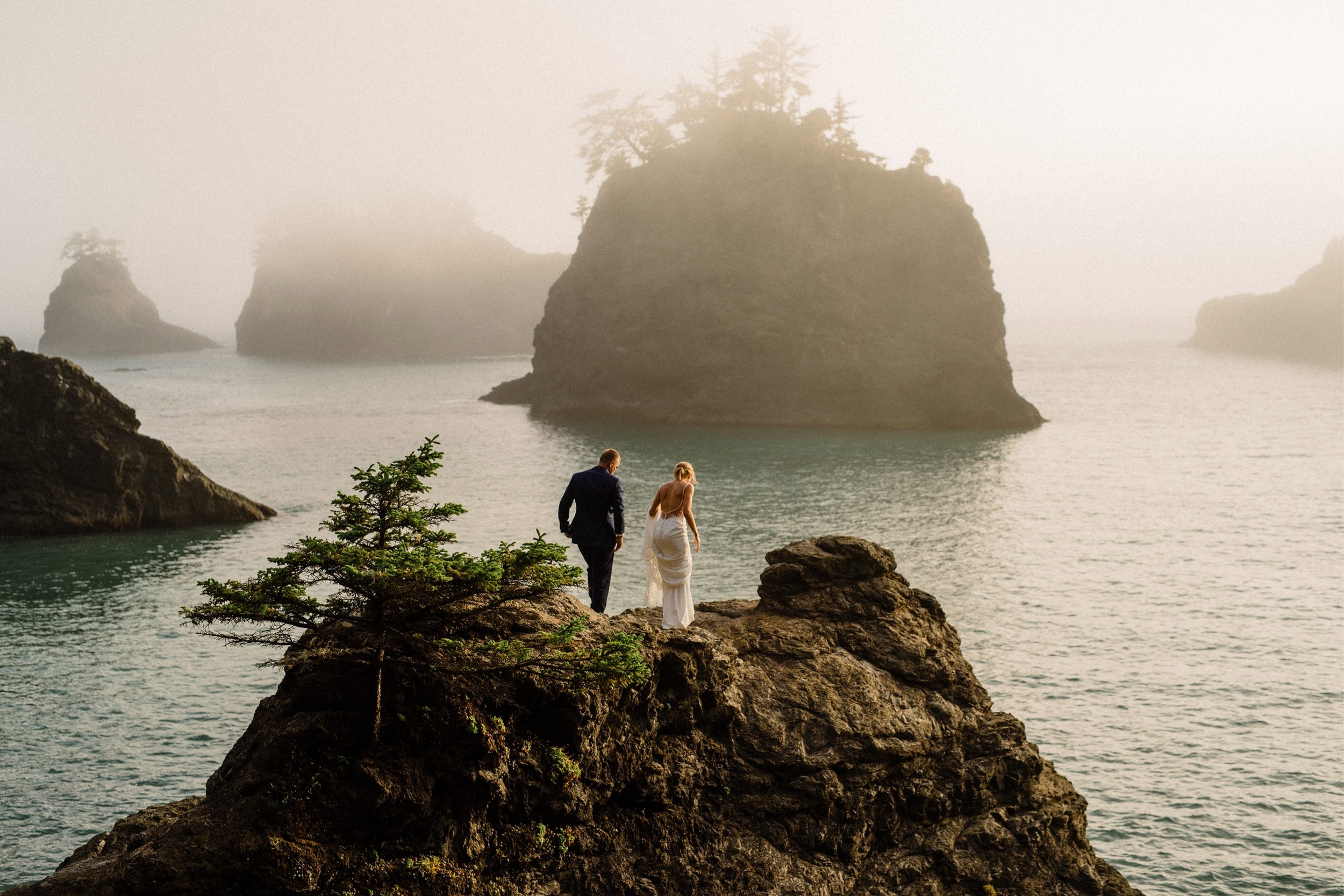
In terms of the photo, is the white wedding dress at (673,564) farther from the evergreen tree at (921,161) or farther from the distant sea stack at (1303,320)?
the distant sea stack at (1303,320)

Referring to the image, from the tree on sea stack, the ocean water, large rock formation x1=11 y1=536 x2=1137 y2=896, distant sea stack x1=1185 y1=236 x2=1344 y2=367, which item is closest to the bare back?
large rock formation x1=11 y1=536 x2=1137 y2=896

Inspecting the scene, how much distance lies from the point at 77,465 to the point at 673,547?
33791mm

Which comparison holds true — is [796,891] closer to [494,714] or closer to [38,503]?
[494,714]

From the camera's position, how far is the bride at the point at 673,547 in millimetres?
12523

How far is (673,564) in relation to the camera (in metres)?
12.5

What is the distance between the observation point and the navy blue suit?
1330 centimetres

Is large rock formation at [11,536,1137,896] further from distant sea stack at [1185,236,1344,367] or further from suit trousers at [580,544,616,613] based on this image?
distant sea stack at [1185,236,1344,367]

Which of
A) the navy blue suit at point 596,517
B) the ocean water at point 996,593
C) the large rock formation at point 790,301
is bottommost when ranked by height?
the ocean water at point 996,593

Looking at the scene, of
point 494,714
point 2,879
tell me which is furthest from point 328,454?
point 494,714

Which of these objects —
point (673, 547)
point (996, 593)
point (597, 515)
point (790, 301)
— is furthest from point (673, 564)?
point (790, 301)

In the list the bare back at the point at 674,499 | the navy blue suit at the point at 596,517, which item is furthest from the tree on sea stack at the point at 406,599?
the navy blue suit at the point at 596,517

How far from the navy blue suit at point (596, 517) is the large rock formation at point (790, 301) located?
5845 centimetres

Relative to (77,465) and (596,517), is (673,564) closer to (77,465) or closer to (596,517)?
(596,517)

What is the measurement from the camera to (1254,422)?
79.8m
